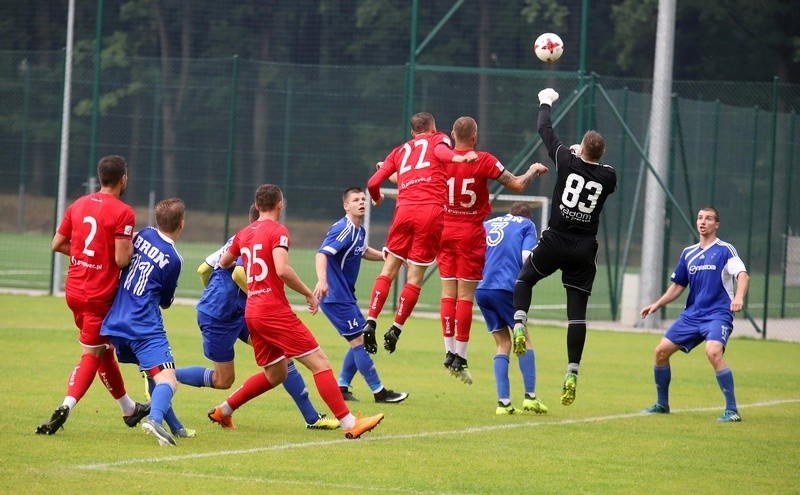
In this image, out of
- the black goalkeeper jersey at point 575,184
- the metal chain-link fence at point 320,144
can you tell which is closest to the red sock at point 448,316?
the black goalkeeper jersey at point 575,184

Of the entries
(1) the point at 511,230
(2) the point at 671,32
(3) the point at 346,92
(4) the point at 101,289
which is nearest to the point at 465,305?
(1) the point at 511,230

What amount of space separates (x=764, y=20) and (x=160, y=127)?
23519 mm

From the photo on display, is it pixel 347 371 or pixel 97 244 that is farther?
pixel 347 371

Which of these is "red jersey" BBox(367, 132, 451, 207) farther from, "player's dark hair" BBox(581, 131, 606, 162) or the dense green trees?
the dense green trees

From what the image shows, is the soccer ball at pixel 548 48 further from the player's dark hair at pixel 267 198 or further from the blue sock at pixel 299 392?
the blue sock at pixel 299 392

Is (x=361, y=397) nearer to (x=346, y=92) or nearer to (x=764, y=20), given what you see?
(x=346, y=92)

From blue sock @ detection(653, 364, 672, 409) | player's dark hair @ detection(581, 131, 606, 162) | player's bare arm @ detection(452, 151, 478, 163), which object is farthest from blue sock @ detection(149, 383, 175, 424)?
blue sock @ detection(653, 364, 672, 409)

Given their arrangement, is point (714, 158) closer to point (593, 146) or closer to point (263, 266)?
point (593, 146)

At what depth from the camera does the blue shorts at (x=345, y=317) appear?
39.1ft

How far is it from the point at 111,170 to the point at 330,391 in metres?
2.35

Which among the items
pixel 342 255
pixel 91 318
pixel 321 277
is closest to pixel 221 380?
pixel 321 277

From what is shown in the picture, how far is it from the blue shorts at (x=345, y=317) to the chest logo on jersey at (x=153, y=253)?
Answer: 2989mm

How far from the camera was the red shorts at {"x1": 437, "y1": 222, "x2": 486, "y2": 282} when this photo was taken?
11.7 metres

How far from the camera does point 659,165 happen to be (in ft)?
69.7
